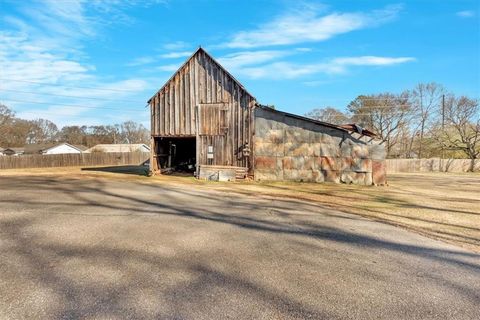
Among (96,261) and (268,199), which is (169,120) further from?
(96,261)

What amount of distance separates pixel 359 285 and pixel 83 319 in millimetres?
3178

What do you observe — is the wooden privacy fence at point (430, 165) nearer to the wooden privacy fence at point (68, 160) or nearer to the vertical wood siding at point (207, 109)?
the vertical wood siding at point (207, 109)

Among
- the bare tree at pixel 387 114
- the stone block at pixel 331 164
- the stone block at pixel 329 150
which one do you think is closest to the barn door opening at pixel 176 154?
the stone block at pixel 329 150

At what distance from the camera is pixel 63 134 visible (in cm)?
8250

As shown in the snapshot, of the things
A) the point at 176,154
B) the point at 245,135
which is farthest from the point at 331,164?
the point at 176,154

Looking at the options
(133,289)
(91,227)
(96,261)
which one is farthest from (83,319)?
(91,227)

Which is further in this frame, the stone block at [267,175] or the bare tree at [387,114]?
the bare tree at [387,114]

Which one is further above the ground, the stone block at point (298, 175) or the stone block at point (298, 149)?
the stone block at point (298, 149)

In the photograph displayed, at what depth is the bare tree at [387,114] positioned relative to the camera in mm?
49688

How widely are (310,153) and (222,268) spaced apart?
572 inches

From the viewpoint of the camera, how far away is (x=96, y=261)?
4797mm

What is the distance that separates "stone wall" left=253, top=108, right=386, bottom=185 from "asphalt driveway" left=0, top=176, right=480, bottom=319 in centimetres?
1004

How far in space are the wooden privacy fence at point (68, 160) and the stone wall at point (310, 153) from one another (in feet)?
89.7

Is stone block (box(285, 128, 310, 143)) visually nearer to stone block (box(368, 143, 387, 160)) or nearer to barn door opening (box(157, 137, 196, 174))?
stone block (box(368, 143, 387, 160))
